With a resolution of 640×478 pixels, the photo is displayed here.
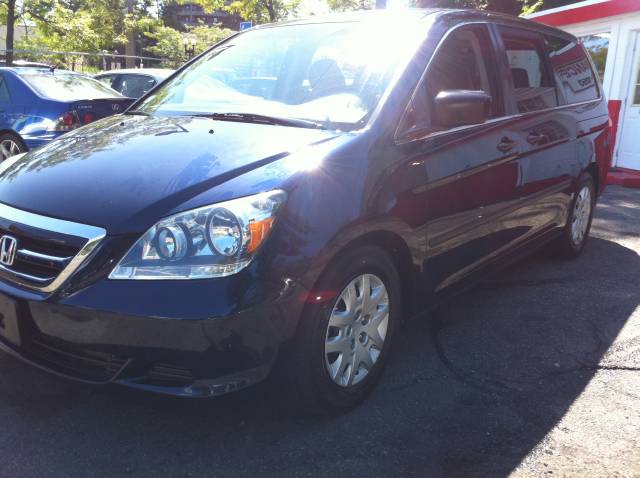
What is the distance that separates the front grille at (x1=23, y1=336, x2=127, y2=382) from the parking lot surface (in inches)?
2.4

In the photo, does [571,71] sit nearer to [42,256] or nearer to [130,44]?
[42,256]

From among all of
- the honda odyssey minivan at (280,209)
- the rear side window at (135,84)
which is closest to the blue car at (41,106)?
Result: the rear side window at (135,84)

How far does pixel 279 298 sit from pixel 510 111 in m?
2.22

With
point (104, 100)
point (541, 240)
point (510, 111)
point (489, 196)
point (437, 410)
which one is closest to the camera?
point (437, 410)

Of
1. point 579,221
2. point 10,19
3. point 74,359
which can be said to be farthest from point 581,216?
point 10,19

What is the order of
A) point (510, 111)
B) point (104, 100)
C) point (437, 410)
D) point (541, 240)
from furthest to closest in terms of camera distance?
1. point (104, 100)
2. point (541, 240)
3. point (510, 111)
4. point (437, 410)

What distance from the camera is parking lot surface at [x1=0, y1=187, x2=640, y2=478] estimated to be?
239cm

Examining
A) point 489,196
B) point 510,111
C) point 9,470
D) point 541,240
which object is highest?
point 510,111

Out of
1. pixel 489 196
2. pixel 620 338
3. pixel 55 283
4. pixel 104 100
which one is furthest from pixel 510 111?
pixel 104 100

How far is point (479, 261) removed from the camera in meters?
3.58

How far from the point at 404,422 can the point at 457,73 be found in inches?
75.1

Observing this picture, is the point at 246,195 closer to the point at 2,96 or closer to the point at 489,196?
the point at 489,196

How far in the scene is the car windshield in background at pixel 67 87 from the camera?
7984mm

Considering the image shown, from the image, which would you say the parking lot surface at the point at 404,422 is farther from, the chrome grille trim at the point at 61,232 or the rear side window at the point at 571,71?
the rear side window at the point at 571,71
